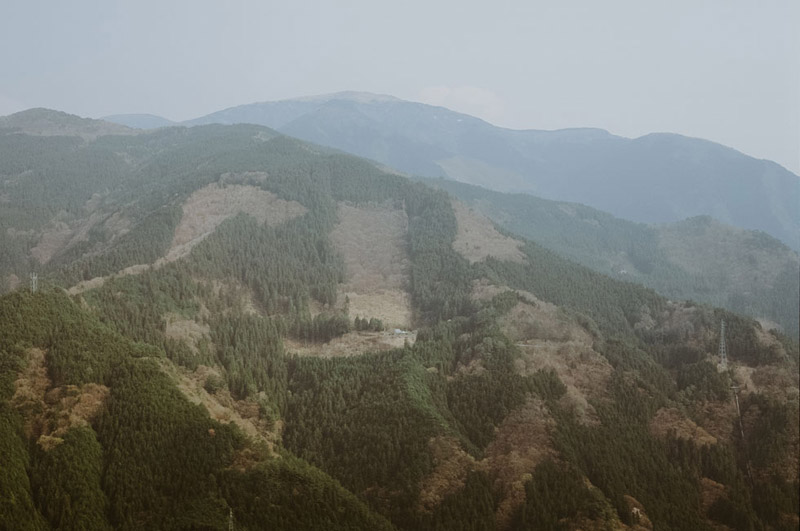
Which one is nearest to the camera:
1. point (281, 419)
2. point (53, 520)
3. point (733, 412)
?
point (53, 520)

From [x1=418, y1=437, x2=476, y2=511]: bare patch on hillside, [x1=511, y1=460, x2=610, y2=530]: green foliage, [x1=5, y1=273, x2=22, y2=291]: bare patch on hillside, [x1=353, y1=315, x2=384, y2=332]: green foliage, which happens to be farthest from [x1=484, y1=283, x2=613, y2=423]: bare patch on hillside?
[x1=5, y1=273, x2=22, y2=291]: bare patch on hillside

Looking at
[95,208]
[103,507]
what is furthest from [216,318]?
[95,208]

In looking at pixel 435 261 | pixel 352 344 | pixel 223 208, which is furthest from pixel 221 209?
pixel 352 344

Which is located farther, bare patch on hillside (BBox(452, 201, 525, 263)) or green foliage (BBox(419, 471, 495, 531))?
bare patch on hillside (BBox(452, 201, 525, 263))

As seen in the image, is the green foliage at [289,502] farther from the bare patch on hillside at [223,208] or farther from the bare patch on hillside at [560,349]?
the bare patch on hillside at [223,208]

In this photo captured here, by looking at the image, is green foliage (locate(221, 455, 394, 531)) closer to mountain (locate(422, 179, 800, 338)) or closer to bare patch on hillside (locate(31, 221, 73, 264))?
mountain (locate(422, 179, 800, 338))

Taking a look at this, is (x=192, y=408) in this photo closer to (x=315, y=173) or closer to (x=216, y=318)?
(x=216, y=318)

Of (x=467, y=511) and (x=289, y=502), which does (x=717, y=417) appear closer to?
(x=467, y=511)
